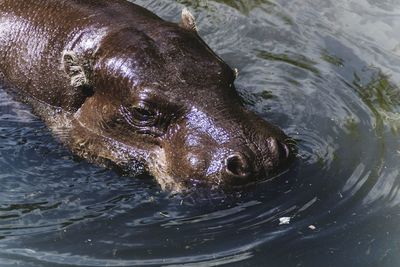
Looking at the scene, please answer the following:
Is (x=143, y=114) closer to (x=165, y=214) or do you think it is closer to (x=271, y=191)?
(x=165, y=214)

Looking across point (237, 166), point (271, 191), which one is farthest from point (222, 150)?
point (271, 191)

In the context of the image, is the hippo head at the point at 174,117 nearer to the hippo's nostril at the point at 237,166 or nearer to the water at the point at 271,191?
the hippo's nostril at the point at 237,166

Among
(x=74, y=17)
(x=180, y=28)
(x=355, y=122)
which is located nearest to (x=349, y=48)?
(x=355, y=122)

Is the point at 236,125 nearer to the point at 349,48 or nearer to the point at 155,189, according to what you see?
the point at 155,189

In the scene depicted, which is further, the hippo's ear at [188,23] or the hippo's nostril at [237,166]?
the hippo's ear at [188,23]

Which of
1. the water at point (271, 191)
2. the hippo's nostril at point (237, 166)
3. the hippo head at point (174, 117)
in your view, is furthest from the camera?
the hippo head at point (174, 117)

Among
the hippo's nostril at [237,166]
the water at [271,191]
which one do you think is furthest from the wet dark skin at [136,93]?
the water at [271,191]

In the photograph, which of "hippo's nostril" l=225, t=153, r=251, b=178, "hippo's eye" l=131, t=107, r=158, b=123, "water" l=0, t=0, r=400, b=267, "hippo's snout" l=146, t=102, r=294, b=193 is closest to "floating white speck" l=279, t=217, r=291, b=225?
"water" l=0, t=0, r=400, b=267
